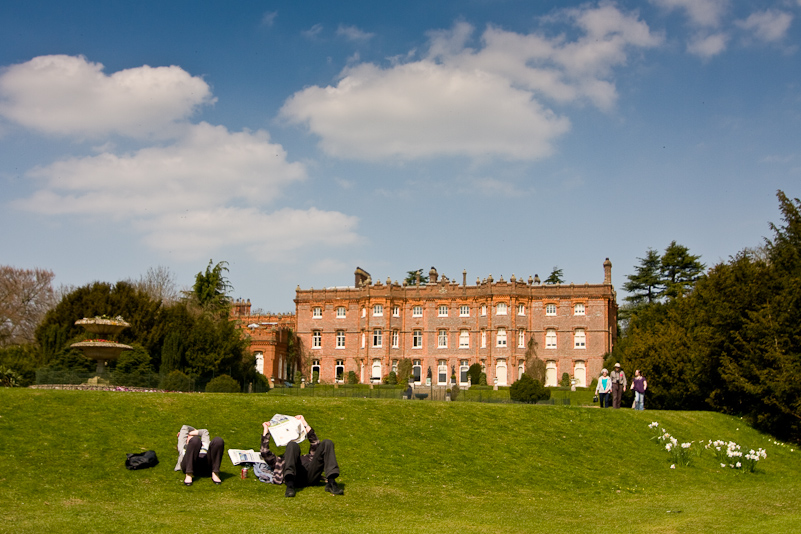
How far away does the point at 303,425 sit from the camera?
42.3 ft

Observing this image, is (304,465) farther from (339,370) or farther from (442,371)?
(339,370)

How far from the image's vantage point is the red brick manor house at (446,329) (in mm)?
61688

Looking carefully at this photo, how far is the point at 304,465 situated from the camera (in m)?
12.7

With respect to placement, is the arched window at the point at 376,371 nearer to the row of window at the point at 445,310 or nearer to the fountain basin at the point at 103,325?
the row of window at the point at 445,310

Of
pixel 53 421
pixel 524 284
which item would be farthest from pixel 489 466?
pixel 524 284

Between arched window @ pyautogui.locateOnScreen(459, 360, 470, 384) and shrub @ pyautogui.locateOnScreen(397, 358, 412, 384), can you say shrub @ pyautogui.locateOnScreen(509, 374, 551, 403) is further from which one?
shrub @ pyautogui.locateOnScreen(397, 358, 412, 384)

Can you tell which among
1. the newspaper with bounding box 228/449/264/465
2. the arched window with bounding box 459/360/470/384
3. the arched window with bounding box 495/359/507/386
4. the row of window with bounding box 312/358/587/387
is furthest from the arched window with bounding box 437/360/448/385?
the newspaper with bounding box 228/449/264/465

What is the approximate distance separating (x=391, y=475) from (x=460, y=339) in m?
50.3

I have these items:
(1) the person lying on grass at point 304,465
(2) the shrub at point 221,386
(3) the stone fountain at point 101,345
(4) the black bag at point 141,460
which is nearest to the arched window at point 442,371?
(2) the shrub at point 221,386

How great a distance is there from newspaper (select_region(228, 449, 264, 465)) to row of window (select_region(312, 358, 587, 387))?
46586mm

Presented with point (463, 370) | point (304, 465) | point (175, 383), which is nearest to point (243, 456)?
point (304, 465)

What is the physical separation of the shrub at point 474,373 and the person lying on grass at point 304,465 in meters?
49.0

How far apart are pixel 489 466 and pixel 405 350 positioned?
49.6 m

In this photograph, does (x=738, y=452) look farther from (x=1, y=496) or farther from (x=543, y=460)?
(x=1, y=496)
